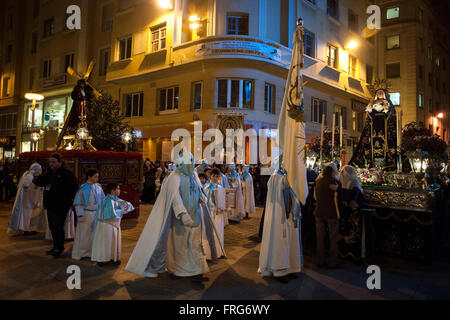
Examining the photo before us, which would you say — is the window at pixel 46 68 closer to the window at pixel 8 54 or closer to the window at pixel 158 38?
the window at pixel 8 54

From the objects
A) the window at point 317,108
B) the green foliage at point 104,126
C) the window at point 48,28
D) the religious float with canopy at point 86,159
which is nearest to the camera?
the religious float with canopy at point 86,159

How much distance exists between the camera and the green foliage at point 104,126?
13284mm

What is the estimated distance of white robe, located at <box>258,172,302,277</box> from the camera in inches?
204

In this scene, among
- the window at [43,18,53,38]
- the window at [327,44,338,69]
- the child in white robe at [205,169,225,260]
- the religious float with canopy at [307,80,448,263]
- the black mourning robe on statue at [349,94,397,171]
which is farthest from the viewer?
the window at [43,18,53,38]

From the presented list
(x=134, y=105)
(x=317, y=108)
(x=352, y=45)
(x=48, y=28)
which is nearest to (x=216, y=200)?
(x=134, y=105)

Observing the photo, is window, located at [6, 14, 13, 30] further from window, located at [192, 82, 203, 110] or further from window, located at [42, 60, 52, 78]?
window, located at [192, 82, 203, 110]

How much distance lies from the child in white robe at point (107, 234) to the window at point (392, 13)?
34.9m

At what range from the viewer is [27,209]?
325 inches

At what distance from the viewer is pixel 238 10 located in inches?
733

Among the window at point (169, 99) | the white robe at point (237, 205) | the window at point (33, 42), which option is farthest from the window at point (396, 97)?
the window at point (33, 42)

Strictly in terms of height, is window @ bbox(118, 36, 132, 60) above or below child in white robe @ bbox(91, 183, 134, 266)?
above

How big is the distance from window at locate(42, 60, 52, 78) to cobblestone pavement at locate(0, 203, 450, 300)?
2677 cm

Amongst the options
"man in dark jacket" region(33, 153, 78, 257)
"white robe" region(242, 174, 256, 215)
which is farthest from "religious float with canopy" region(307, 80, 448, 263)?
"man in dark jacket" region(33, 153, 78, 257)
